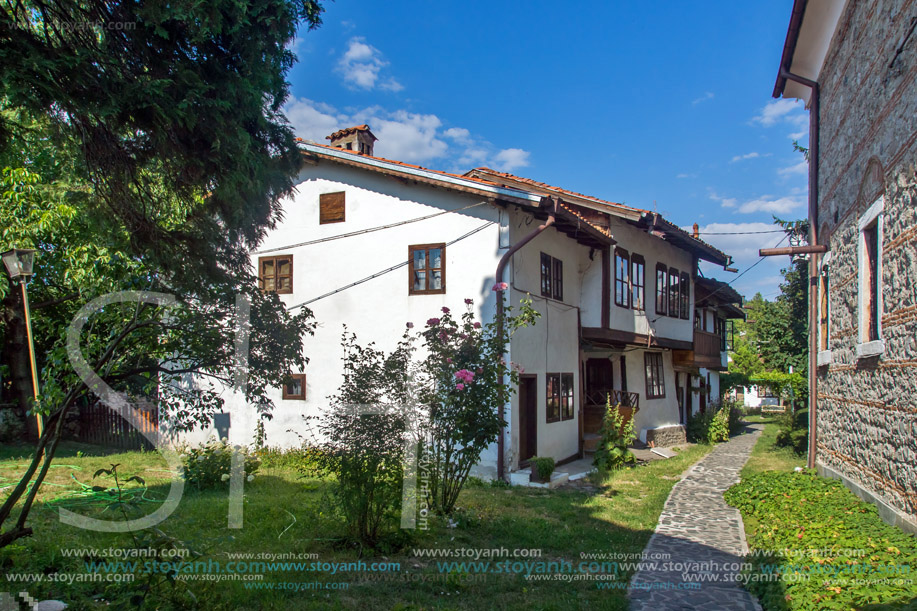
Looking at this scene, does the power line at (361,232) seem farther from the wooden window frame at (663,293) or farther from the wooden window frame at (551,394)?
the wooden window frame at (663,293)

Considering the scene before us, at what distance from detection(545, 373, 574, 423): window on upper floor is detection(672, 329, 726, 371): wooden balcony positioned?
7522 mm

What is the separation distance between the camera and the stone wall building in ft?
19.7

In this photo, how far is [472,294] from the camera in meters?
11.9

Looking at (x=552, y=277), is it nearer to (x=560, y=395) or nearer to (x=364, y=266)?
(x=560, y=395)

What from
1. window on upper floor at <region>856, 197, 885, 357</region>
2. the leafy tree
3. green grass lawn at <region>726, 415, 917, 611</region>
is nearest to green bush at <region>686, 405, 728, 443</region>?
green grass lawn at <region>726, 415, 917, 611</region>

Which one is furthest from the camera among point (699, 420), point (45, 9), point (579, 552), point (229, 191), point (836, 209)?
point (699, 420)

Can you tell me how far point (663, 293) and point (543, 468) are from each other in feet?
30.0

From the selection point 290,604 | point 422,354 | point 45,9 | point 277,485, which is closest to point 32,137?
point 45,9

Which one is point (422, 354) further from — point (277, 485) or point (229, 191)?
point (229, 191)

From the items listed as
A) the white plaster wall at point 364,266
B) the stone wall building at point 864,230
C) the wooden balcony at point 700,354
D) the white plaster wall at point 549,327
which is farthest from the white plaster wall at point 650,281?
the stone wall building at point 864,230

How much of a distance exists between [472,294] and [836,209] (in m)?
6.24

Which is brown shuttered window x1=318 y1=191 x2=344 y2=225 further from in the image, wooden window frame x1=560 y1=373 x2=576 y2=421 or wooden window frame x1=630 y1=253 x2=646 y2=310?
wooden window frame x1=630 y1=253 x2=646 y2=310

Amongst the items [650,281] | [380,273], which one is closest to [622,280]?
[650,281]

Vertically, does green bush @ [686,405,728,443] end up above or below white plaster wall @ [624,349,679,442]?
below
